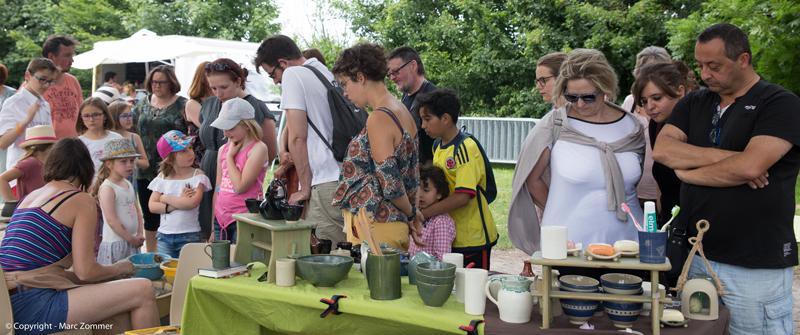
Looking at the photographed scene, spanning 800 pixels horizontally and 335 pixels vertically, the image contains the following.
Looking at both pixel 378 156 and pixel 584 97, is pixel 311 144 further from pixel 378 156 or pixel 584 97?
pixel 584 97

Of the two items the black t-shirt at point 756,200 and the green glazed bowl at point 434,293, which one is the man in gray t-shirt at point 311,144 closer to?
the green glazed bowl at point 434,293

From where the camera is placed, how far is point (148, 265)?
359 cm

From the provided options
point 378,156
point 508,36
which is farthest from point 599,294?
point 508,36

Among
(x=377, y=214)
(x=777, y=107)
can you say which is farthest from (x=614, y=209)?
(x=377, y=214)

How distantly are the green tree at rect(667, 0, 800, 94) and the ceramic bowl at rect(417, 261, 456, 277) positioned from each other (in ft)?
28.5

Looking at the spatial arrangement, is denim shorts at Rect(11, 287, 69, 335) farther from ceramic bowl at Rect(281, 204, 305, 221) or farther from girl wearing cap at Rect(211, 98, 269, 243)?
girl wearing cap at Rect(211, 98, 269, 243)

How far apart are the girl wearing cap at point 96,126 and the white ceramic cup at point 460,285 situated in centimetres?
355

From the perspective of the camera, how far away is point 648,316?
93.3 inches

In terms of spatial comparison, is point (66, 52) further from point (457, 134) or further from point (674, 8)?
point (674, 8)

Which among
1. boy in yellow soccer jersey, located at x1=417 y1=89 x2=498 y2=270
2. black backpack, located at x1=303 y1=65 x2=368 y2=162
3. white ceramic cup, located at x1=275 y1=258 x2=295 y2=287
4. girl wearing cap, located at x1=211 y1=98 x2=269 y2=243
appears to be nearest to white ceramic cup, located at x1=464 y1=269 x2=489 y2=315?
white ceramic cup, located at x1=275 y1=258 x2=295 y2=287

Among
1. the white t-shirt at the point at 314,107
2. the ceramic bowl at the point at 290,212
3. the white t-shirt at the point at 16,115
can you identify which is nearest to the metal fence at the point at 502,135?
the white t-shirt at the point at 16,115

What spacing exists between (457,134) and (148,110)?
2770 mm

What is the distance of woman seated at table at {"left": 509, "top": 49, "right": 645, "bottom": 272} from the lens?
9.18 ft

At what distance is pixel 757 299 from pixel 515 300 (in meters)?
0.88
